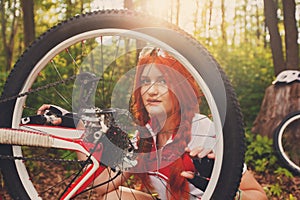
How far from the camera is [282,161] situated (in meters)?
3.98

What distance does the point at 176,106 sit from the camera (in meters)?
2.36

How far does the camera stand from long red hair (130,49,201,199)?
7.50ft

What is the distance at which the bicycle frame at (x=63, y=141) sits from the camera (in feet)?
7.05

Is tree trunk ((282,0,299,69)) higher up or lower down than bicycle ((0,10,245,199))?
higher up

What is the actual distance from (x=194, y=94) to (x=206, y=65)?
1.24 ft

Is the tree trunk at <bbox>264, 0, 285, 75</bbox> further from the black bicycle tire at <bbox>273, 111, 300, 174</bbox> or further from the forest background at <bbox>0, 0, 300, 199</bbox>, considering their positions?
the black bicycle tire at <bbox>273, 111, 300, 174</bbox>

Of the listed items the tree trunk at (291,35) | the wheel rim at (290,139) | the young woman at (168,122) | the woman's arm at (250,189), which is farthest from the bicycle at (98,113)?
the tree trunk at (291,35)

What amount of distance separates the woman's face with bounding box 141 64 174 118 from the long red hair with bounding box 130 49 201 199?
0.02 m

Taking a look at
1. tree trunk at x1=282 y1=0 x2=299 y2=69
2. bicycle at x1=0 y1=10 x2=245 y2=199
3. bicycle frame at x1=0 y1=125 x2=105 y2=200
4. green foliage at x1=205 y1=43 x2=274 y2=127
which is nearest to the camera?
bicycle at x1=0 y1=10 x2=245 y2=199

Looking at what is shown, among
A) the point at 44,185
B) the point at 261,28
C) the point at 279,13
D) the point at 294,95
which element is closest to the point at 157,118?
the point at 44,185

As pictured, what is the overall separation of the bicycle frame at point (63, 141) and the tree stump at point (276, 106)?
8.61 feet

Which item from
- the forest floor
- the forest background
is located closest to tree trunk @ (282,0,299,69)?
the forest background

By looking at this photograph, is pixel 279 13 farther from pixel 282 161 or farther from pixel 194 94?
pixel 194 94

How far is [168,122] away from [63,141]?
554mm
